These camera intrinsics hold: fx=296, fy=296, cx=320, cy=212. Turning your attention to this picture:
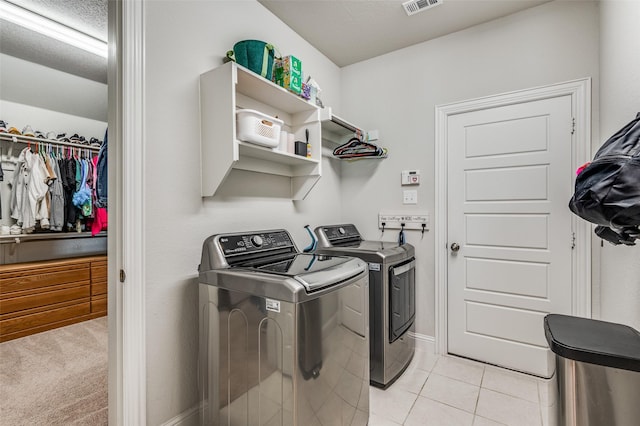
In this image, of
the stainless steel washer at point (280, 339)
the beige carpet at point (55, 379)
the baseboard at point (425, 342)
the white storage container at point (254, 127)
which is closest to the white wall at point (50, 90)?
the beige carpet at point (55, 379)

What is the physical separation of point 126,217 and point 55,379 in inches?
69.6

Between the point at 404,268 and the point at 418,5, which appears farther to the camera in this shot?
the point at 404,268

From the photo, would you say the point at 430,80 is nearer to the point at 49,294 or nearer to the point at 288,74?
the point at 288,74

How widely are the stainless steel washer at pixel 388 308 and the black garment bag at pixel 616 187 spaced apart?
4.20 feet

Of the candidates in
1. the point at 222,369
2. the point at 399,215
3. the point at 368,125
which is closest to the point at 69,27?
the point at 368,125

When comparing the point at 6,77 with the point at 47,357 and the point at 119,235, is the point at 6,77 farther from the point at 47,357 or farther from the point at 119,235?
the point at 119,235

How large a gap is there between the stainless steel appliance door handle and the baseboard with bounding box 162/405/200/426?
150cm

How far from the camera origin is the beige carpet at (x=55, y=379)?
1778mm

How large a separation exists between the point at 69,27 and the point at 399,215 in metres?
3.38

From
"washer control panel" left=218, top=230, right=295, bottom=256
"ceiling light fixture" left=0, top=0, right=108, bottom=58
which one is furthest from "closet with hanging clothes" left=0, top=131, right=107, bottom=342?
"washer control panel" left=218, top=230, right=295, bottom=256

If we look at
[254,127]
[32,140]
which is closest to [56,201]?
[32,140]

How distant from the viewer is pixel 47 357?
251 centimetres

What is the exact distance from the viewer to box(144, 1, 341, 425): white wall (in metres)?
1.49

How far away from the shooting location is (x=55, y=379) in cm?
217
